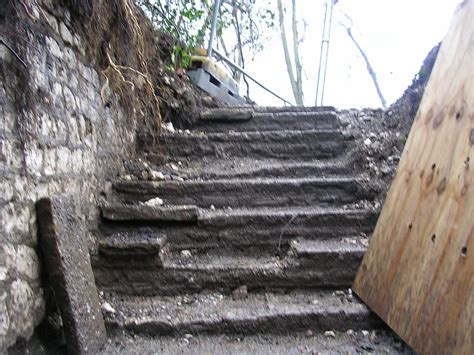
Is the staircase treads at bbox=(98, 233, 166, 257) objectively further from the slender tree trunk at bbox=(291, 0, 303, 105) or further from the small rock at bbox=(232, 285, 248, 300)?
the slender tree trunk at bbox=(291, 0, 303, 105)

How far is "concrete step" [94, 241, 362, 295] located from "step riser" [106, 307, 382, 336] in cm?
23

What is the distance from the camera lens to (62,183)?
5.32 feet

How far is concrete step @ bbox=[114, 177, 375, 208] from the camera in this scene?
2307 millimetres

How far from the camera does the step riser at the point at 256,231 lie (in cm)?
206

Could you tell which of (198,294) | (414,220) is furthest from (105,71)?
(414,220)

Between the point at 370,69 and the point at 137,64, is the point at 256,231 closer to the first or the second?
the point at 137,64

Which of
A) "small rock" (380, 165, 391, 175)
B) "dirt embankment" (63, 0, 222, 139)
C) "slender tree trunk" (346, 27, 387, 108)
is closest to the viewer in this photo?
"dirt embankment" (63, 0, 222, 139)

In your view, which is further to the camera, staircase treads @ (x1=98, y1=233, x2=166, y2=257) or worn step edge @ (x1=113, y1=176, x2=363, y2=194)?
A: worn step edge @ (x1=113, y1=176, x2=363, y2=194)

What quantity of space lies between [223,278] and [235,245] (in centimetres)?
25

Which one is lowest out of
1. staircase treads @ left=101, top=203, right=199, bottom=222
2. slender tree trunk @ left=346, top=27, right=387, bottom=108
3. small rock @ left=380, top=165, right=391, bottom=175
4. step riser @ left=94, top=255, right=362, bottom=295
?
step riser @ left=94, top=255, right=362, bottom=295

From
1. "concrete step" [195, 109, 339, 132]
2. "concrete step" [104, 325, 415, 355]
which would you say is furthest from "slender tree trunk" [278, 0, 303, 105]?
"concrete step" [104, 325, 415, 355]

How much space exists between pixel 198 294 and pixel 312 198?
2.98 feet

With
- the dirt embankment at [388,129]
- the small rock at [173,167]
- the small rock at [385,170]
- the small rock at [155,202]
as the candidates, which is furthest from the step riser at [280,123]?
the small rock at [155,202]

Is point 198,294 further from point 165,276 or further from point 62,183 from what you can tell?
point 62,183
